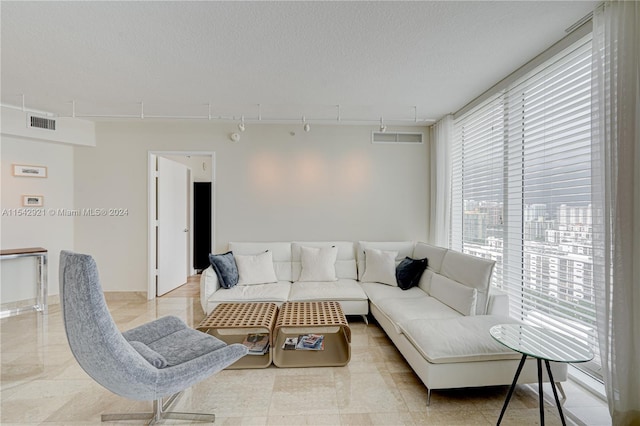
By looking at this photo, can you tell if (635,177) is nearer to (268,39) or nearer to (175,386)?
(268,39)

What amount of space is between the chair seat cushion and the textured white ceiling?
220 cm

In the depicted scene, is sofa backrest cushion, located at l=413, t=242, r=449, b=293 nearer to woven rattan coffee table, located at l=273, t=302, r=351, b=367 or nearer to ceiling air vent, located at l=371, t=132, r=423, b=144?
woven rattan coffee table, located at l=273, t=302, r=351, b=367

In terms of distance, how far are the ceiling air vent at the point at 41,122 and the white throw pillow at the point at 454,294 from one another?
5217 millimetres

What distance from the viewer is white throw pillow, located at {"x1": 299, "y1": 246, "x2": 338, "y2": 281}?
3.84 meters

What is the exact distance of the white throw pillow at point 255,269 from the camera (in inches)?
146

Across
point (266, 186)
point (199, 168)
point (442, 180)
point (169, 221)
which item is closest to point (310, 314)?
point (266, 186)

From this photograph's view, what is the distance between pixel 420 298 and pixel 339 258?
1313 mm

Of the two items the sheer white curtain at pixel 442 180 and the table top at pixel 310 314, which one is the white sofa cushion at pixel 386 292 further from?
the sheer white curtain at pixel 442 180

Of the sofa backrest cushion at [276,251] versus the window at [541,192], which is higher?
the window at [541,192]

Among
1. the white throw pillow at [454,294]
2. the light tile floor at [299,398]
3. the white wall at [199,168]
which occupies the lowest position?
the light tile floor at [299,398]

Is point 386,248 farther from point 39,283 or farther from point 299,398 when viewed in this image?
point 39,283

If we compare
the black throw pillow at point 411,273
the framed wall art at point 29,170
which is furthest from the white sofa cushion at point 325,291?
the framed wall art at point 29,170

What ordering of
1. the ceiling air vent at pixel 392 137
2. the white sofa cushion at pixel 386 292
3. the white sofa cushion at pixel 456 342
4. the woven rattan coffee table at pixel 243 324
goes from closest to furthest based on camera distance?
the white sofa cushion at pixel 456 342 → the woven rattan coffee table at pixel 243 324 → the white sofa cushion at pixel 386 292 → the ceiling air vent at pixel 392 137

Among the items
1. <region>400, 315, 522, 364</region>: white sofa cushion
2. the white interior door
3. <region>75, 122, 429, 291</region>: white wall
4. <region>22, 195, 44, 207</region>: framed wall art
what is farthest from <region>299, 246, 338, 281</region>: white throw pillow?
<region>22, 195, 44, 207</region>: framed wall art
